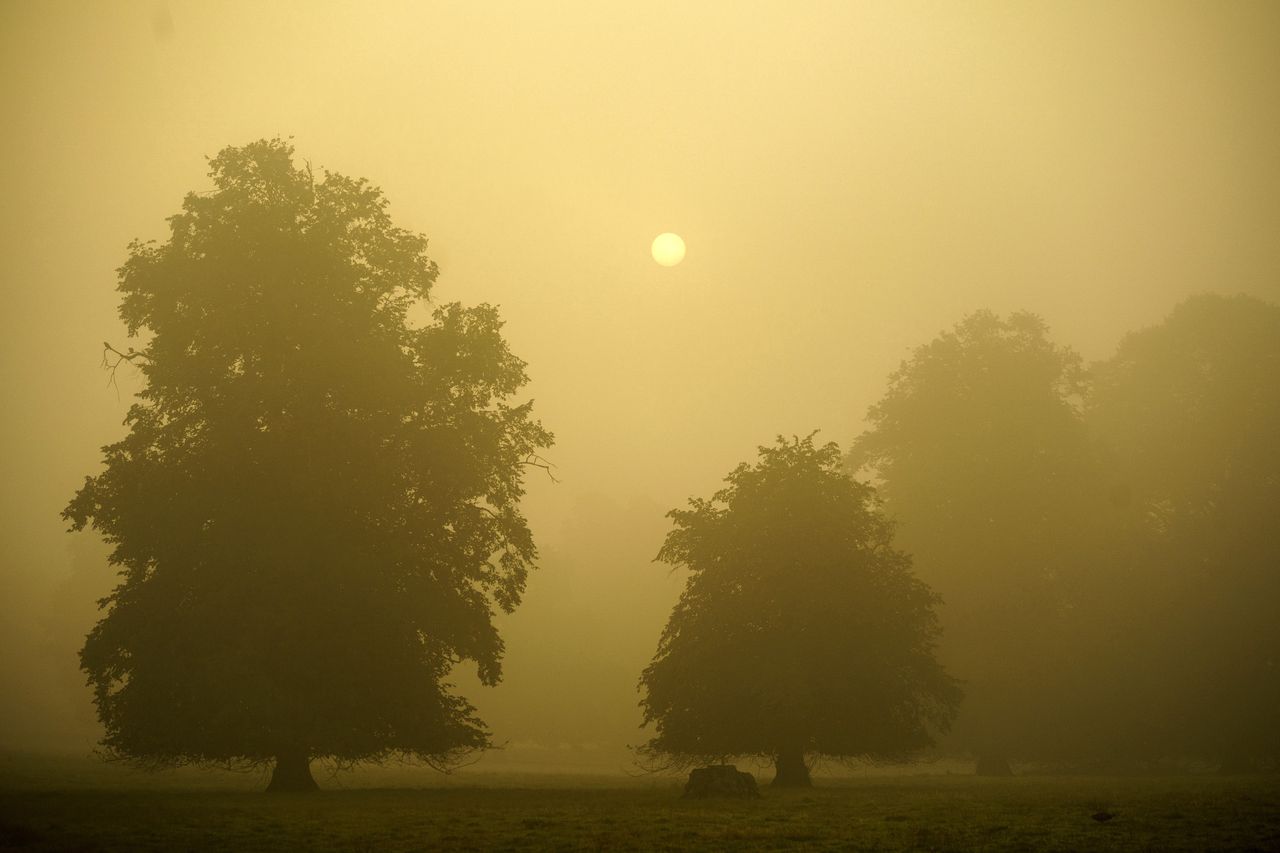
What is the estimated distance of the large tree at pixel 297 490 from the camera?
21.1 m

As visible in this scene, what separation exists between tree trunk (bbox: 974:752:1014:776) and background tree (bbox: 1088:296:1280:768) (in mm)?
6541

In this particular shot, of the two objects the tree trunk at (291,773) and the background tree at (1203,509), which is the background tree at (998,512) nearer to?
the background tree at (1203,509)

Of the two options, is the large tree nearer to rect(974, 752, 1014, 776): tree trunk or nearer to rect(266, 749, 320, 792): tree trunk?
rect(266, 749, 320, 792): tree trunk

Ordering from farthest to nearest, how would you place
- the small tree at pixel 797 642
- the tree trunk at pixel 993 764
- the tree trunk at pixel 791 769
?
the tree trunk at pixel 993 764, the tree trunk at pixel 791 769, the small tree at pixel 797 642

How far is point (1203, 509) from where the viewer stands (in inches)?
1578

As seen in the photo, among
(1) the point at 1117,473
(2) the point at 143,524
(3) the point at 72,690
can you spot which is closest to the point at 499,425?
(2) the point at 143,524

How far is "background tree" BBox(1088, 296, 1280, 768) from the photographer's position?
3531 cm

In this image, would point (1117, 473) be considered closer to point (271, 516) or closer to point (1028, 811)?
point (1028, 811)

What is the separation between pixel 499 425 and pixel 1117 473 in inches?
A: 1264

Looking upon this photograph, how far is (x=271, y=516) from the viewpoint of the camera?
73.4ft

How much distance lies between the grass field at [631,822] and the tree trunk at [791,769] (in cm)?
653

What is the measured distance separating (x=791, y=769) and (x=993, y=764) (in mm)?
16856

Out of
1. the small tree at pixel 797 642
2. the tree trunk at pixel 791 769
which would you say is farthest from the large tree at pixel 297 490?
the tree trunk at pixel 791 769

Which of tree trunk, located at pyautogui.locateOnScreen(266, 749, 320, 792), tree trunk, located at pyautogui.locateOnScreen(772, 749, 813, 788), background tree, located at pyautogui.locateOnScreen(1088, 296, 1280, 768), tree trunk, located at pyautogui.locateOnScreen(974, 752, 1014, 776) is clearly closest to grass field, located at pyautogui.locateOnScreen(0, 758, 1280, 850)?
tree trunk, located at pyautogui.locateOnScreen(266, 749, 320, 792)
